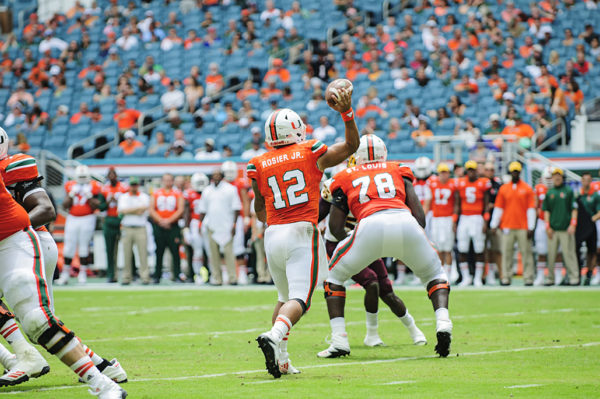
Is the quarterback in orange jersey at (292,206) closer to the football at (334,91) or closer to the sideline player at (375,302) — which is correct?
the football at (334,91)

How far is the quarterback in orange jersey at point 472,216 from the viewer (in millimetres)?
16703

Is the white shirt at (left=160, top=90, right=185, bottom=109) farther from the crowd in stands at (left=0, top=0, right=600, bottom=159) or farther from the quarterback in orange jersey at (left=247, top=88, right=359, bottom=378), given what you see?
the quarterback in orange jersey at (left=247, top=88, right=359, bottom=378)

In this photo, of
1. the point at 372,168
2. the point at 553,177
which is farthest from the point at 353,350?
the point at 553,177

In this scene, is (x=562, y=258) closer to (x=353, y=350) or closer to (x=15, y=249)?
(x=353, y=350)

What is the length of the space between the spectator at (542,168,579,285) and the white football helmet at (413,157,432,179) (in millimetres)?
2126

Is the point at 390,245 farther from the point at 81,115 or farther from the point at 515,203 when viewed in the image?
the point at 81,115

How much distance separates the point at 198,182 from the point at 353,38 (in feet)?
27.6

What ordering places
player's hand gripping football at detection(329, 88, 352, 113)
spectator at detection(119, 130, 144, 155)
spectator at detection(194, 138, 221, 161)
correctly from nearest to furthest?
1. player's hand gripping football at detection(329, 88, 352, 113)
2. spectator at detection(194, 138, 221, 161)
3. spectator at detection(119, 130, 144, 155)

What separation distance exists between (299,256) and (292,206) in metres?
0.38

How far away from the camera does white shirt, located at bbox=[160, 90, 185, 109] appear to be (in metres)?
24.9

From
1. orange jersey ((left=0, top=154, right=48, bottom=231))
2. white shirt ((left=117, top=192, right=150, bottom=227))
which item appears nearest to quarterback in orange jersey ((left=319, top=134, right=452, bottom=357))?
orange jersey ((left=0, top=154, right=48, bottom=231))

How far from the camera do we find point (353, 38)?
25.3 meters

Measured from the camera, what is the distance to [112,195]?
1820 centimetres

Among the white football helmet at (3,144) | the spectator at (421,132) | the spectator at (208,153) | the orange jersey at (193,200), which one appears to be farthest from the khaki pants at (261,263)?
the white football helmet at (3,144)
